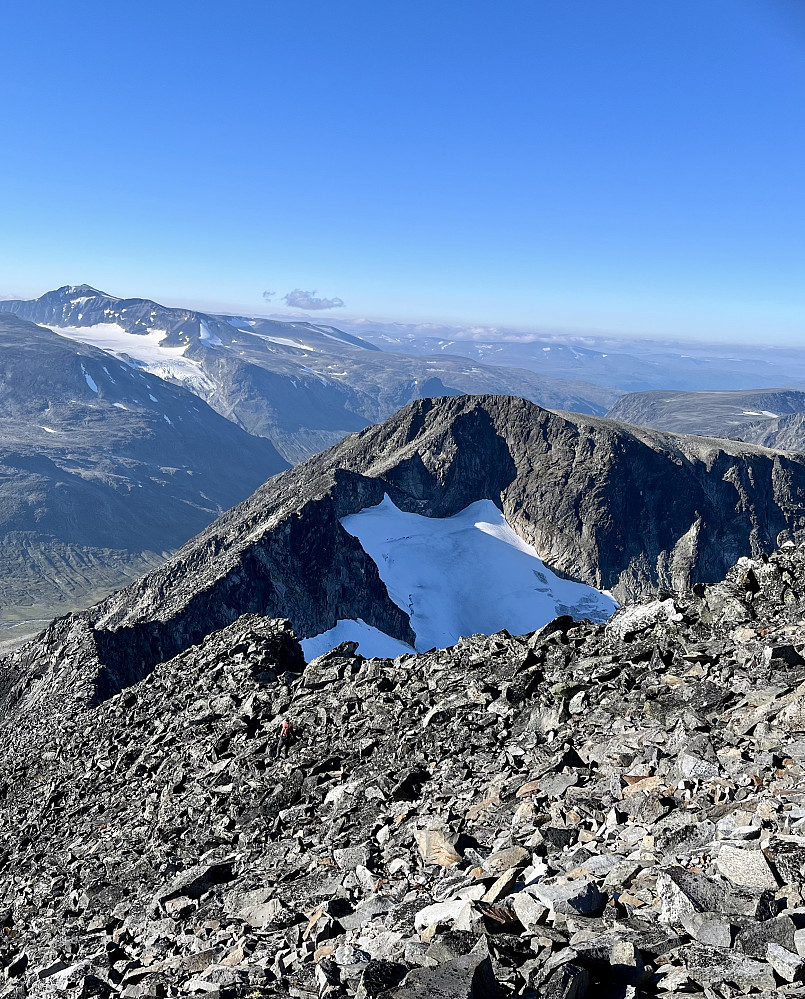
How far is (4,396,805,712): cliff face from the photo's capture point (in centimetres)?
11712

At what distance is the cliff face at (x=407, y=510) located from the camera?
117 meters

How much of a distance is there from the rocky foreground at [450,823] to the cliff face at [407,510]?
2771 inches

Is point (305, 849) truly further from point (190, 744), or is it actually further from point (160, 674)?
point (160, 674)

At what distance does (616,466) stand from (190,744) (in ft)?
604

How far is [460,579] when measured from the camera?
151125mm

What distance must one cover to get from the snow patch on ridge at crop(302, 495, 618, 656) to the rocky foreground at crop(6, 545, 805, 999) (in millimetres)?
92576

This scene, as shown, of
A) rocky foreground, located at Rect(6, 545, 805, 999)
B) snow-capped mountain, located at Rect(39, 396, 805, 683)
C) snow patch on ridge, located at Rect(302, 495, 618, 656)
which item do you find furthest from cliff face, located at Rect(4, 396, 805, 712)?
rocky foreground, located at Rect(6, 545, 805, 999)

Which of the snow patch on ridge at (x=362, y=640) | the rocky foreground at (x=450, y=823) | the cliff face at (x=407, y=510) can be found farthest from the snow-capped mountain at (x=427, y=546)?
the rocky foreground at (x=450, y=823)

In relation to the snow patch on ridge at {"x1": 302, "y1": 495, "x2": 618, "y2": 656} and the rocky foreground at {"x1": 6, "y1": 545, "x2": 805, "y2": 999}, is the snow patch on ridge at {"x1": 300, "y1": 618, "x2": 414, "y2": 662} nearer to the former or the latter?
the snow patch on ridge at {"x1": 302, "y1": 495, "x2": 618, "y2": 656}

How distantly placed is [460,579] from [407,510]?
23.9 m

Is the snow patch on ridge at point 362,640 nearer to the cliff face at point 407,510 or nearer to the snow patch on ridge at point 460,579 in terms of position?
the snow patch on ridge at point 460,579

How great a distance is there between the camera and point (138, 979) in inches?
545

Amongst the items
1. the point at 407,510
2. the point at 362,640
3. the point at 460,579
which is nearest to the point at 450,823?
the point at 362,640

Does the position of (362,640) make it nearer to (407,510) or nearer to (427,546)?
(427,546)
